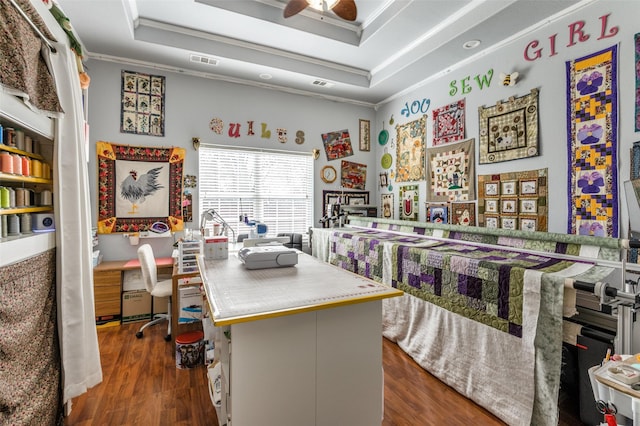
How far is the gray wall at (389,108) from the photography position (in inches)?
85.7

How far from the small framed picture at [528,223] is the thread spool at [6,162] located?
362cm

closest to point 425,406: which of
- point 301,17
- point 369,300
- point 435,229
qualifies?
point 369,300

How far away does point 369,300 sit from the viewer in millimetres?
1556

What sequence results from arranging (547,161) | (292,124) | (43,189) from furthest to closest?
(292,124)
(547,161)
(43,189)

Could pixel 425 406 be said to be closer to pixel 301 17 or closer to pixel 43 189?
pixel 43 189

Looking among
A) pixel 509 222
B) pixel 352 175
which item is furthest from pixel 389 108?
pixel 509 222

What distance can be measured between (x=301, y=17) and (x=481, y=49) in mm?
1851

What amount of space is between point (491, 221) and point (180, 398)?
313 centimetres

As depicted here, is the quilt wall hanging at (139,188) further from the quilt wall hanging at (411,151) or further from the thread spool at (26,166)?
the quilt wall hanging at (411,151)

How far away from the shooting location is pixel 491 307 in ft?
6.51

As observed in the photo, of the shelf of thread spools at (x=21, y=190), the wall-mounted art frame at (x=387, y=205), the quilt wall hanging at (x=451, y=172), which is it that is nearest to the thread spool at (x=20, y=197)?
the shelf of thread spools at (x=21, y=190)

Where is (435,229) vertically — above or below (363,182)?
below

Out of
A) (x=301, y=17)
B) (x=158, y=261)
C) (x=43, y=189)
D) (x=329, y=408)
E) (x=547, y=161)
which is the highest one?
(x=301, y=17)

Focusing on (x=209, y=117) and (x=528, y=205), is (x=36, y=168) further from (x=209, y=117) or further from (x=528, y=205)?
(x=528, y=205)
